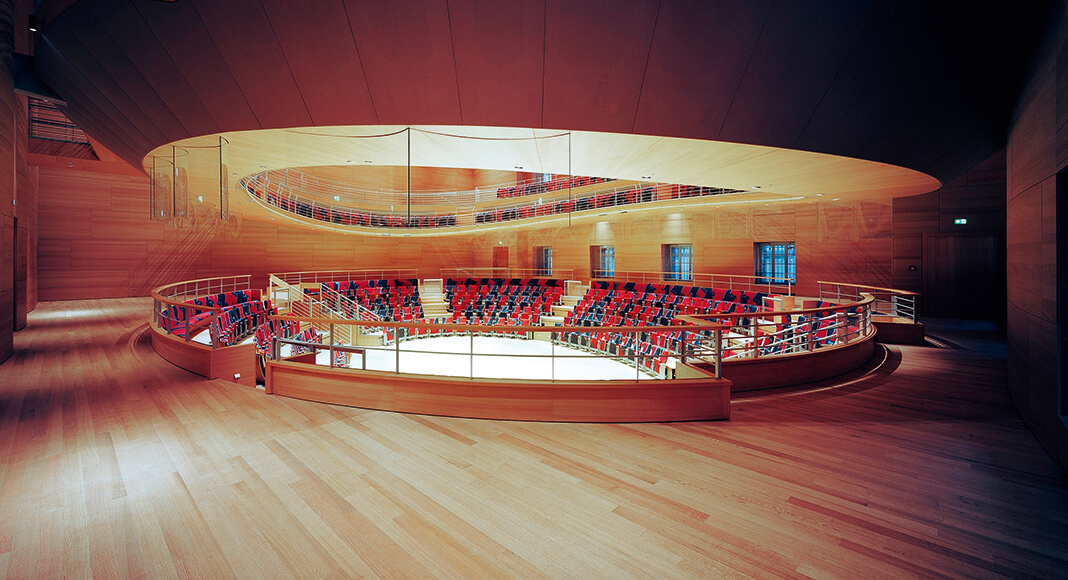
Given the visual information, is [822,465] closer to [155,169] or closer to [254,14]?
[254,14]

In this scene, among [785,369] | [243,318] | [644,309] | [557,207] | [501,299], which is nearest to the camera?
[785,369]

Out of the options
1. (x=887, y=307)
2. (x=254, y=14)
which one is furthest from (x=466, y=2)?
(x=887, y=307)

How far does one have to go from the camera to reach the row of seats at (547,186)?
525 inches

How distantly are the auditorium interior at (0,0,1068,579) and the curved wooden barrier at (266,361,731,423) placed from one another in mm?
21

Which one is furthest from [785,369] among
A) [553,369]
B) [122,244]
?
[122,244]

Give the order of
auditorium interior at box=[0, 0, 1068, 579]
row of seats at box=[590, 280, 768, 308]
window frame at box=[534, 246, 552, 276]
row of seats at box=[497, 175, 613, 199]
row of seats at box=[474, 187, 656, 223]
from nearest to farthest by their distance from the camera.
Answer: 1. auditorium interior at box=[0, 0, 1068, 579]
2. row of seats at box=[590, 280, 768, 308]
3. row of seats at box=[474, 187, 656, 223]
4. row of seats at box=[497, 175, 613, 199]
5. window frame at box=[534, 246, 552, 276]

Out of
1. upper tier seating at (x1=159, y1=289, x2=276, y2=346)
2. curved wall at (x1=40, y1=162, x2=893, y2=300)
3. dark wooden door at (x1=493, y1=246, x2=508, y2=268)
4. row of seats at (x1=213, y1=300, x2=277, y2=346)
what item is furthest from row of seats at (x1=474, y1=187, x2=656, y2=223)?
upper tier seating at (x1=159, y1=289, x2=276, y2=346)

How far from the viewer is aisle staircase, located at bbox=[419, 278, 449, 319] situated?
11727 millimetres

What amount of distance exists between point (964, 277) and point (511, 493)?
34.0 feet

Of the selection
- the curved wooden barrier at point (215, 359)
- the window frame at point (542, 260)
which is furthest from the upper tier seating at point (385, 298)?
the curved wooden barrier at point (215, 359)

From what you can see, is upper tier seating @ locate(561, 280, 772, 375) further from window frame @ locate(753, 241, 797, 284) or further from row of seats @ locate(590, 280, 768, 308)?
window frame @ locate(753, 241, 797, 284)

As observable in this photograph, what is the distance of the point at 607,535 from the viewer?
1.77 m

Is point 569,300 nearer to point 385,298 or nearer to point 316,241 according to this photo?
point 385,298

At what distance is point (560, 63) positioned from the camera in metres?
3.01
